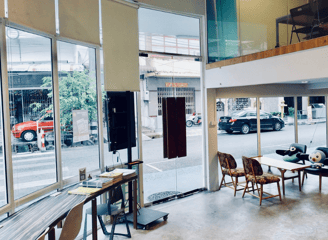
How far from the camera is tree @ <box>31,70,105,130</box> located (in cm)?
434

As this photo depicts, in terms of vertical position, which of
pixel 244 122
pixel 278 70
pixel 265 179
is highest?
pixel 278 70

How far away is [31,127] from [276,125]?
652 centimetres

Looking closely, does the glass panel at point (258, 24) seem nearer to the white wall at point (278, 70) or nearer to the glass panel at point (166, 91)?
the white wall at point (278, 70)

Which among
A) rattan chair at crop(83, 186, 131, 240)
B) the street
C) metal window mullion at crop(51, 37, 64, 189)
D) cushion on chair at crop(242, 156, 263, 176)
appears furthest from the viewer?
cushion on chair at crop(242, 156, 263, 176)

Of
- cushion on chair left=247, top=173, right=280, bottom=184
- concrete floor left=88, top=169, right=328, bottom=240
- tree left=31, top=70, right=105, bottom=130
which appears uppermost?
tree left=31, top=70, right=105, bottom=130

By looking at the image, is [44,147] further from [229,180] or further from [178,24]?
[229,180]

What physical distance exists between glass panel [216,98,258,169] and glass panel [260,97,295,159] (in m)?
0.36

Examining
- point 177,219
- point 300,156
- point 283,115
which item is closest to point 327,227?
point 177,219

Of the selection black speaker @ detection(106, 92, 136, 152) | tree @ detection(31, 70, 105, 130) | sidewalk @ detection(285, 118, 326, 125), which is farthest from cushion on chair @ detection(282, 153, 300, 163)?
tree @ detection(31, 70, 105, 130)

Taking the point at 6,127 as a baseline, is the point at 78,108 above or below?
Result: above

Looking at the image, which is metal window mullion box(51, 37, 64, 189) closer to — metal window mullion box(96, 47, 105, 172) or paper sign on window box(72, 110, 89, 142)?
paper sign on window box(72, 110, 89, 142)

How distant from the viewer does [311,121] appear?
29.3 ft

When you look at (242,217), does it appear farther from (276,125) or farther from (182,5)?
(182,5)

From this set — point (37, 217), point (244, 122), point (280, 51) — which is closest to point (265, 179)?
point (244, 122)
